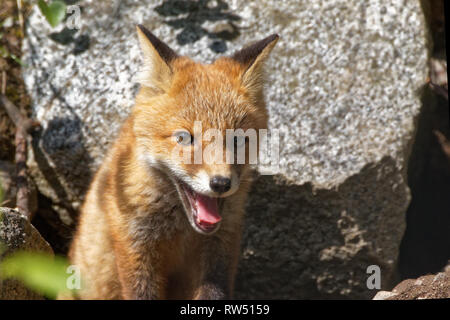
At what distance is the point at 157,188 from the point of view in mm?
3004

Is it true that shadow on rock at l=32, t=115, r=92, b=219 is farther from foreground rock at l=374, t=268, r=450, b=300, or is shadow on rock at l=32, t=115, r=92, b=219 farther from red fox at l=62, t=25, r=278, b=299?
foreground rock at l=374, t=268, r=450, b=300

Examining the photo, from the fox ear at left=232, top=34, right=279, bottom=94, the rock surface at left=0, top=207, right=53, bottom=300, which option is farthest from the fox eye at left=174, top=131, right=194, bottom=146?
the rock surface at left=0, top=207, right=53, bottom=300

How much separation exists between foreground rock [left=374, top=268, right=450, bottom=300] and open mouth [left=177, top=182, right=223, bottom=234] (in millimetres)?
1019

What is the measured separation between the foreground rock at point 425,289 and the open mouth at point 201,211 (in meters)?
1.02

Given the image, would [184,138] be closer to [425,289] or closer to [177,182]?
[177,182]

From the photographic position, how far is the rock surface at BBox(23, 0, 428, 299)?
3586mm

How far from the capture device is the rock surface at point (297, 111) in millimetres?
3586

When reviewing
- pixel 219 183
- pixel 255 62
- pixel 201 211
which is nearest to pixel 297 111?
pixel 255 62

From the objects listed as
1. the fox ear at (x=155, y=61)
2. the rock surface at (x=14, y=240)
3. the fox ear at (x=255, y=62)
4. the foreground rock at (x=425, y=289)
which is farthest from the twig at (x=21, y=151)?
the foreground rock at (x=425, y=289)

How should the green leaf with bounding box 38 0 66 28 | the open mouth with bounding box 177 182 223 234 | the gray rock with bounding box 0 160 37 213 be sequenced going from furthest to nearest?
the gray rock with bounding box 0 160 37 213, the open mouth with bounding box 177 182 223 234, the green leaf with bounding box 38 0 66 28

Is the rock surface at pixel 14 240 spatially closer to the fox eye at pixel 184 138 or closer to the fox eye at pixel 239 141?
the fox eye at pixel 184 138

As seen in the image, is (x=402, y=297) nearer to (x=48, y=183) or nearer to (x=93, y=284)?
(x=93, y=284)
